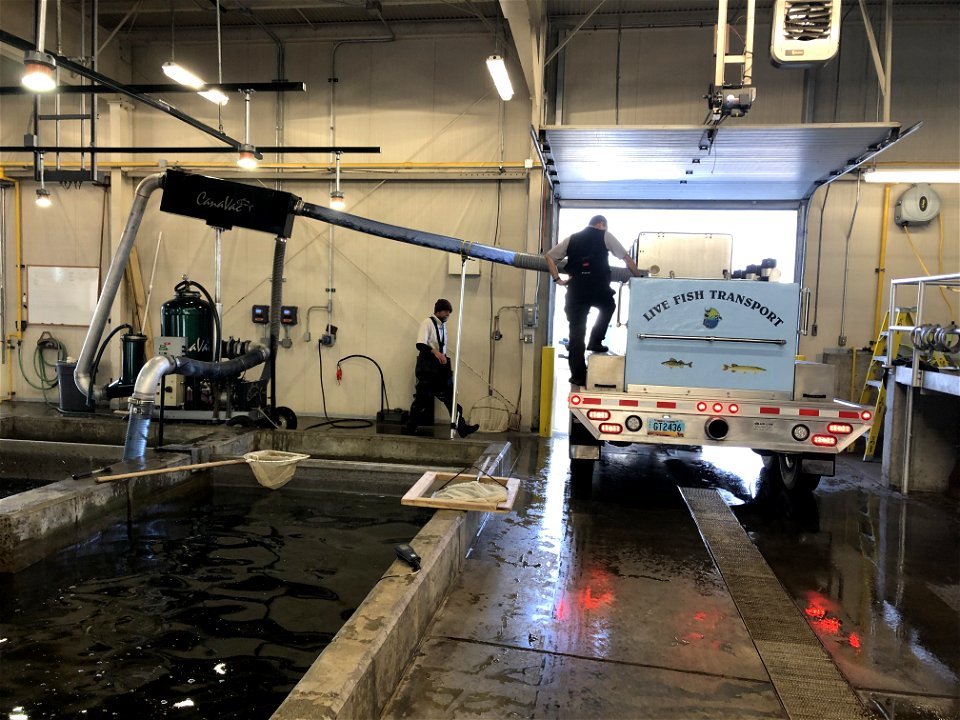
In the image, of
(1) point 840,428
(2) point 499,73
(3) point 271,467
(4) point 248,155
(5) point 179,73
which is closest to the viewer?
(1) point 840,428

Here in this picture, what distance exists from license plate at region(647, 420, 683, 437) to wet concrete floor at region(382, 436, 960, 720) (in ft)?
2.52

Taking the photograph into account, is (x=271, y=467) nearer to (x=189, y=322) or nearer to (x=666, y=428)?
(x=666, y=428)

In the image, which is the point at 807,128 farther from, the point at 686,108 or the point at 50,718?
the point at 50,718

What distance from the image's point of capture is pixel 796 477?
5.76 meters

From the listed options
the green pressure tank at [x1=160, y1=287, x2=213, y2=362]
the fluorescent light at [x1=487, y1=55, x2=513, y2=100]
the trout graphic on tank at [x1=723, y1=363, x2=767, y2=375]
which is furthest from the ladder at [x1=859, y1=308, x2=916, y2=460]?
the green pressure tank at [x1=160, y1=287, x2=213, y2=362]

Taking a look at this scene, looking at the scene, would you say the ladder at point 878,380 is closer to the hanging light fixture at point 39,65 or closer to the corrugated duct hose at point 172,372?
the corrugated duct hose at point 172,372

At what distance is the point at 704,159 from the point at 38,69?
6.86m

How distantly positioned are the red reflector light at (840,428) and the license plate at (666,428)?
1.18m

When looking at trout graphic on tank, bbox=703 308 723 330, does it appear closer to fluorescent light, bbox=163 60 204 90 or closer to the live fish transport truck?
the live fish transport truck

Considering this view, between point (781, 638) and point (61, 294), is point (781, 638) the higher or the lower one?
the lower one

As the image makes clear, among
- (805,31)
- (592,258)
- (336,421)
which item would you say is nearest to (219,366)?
(336,421)

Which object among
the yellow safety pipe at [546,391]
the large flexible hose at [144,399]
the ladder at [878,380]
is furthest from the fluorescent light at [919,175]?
the large flexible hose at [144,399]

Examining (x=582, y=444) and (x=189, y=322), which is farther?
(x=189, y=322)

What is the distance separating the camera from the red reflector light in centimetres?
489
